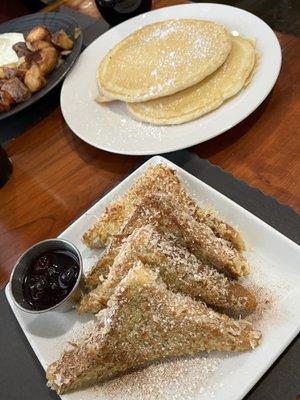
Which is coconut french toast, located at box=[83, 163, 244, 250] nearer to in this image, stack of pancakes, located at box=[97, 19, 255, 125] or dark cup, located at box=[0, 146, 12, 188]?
stack of pancakes, located at box=[97, 19, 255, 125]

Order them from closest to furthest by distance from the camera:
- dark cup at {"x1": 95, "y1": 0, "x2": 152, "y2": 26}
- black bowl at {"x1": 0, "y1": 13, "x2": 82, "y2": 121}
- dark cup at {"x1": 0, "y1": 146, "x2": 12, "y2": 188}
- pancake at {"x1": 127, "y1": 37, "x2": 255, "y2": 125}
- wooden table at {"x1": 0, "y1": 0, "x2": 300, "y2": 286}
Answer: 1. wooden table at {"x1": 0, "y1": 0, "x2": 300, "y2": 286}
2. pancake at {"x1": 127, "y1": 37, "x2": 255, "y2": 125}
3. dark cup at {"x1": 0, "y1": 146, "x2": 12, "y2": 188}
4. black bowl at {"x1": 0, "y1": 13, "x2": 82, "y2": 121}
5. dark cup at {"x1": 95, "y1": 0, "x2": 152, "y2": 26}

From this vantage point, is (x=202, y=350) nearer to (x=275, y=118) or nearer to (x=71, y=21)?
(x=275, y=118)

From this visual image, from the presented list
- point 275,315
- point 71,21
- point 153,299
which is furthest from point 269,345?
point 71,21

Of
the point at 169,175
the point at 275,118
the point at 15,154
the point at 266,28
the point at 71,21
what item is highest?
the point at 266,28

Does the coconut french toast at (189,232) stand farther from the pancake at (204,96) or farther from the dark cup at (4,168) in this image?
the dark cup at (4,168)

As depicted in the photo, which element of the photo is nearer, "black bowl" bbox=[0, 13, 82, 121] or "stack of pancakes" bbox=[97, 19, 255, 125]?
"stack of pancakes" bbox=[97, 19, 255, 125]

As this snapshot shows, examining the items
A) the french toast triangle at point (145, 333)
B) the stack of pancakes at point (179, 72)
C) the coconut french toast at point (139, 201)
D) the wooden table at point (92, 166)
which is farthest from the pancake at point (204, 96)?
the french toast triangle at point (145, 333)

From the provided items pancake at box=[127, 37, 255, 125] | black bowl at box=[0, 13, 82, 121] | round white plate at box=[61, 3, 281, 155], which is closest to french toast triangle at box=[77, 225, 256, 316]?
round white plate at box=[61, 3, 281, 155]
